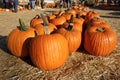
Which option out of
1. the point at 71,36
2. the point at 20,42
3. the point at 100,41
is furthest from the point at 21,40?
the point at 100,41

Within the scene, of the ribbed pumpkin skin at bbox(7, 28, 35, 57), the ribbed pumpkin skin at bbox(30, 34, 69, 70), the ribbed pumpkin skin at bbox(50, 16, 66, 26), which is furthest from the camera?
the ribbed pumpkin skin at bbox(50, 16, 66, 26)

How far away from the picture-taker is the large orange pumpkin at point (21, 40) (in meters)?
4.91

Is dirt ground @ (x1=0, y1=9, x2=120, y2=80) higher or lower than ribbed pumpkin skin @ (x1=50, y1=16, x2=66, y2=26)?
lower

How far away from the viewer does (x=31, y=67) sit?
4621 mm

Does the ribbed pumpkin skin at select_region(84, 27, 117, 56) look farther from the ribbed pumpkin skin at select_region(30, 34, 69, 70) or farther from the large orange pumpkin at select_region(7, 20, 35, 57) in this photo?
the large orange pumpkin at select_region(7, 20, 35, 57)

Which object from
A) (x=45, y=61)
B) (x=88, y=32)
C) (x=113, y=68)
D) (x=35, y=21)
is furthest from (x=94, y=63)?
(x=35, y=21)

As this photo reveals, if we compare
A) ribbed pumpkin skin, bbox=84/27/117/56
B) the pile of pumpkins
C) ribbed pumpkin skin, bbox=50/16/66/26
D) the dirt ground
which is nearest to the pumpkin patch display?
the pile of pumpkins

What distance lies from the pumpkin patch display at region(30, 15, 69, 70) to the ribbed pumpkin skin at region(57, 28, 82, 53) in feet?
1.83

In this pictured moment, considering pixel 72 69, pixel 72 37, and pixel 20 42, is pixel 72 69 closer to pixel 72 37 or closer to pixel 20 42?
pixel 72 37

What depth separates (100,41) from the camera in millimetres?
4938

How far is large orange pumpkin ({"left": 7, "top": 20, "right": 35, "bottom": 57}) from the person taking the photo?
16.1 feet

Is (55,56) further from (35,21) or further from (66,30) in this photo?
(35,21)

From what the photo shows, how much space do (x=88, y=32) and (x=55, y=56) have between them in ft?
4.07

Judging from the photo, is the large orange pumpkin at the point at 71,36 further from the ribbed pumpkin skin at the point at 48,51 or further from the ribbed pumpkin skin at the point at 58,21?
the ribbed pumpkin skin at the point at 58,21
